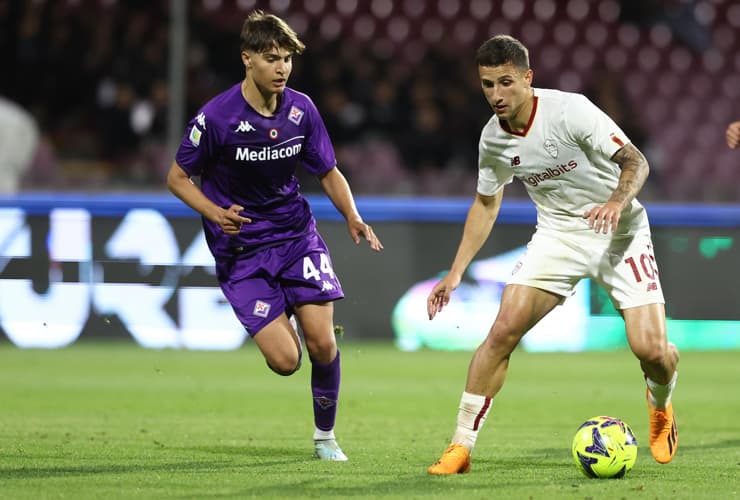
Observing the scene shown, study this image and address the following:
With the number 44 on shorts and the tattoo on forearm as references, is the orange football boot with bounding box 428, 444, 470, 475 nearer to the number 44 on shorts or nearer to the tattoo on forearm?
the number 44 on shorts

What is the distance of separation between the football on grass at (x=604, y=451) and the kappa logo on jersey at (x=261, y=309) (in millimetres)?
1774

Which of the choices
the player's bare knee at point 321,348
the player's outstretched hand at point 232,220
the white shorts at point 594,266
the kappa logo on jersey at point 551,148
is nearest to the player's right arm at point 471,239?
the white shorts at point 594,266

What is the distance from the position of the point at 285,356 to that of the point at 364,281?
20.1 ft

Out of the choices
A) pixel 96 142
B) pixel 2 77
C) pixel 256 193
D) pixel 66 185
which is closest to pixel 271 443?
pixel 256 193

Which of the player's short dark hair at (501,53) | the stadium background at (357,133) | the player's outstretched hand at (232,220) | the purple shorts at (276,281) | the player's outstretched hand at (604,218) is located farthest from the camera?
the stadium background at (357,133)

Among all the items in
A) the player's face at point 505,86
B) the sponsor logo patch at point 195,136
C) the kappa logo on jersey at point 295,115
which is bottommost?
the sponsor logo patch at point 195,136

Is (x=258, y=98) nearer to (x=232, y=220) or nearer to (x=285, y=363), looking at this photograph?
(x=232, y=220)

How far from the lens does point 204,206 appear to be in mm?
6359

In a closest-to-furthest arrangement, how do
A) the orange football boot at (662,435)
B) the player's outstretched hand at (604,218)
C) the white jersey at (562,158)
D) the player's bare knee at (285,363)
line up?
the player's outstretched hand at (604,218) < the white jersey at (562,158) < the orange football boot at (662,435) < the player's bare knee at (285,363)

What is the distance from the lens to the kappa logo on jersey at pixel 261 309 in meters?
6.67

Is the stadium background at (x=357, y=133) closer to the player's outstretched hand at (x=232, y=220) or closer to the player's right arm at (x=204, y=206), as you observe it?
the player's right arm at (x=204, y=206)

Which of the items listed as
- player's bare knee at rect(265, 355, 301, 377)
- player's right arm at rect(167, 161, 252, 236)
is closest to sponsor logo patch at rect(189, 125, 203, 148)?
player's right arm at rect(167, 161, 252, 236)

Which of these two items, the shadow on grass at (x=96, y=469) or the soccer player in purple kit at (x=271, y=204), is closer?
the shadow on grass at (x=96, y=469)

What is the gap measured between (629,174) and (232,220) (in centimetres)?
195
